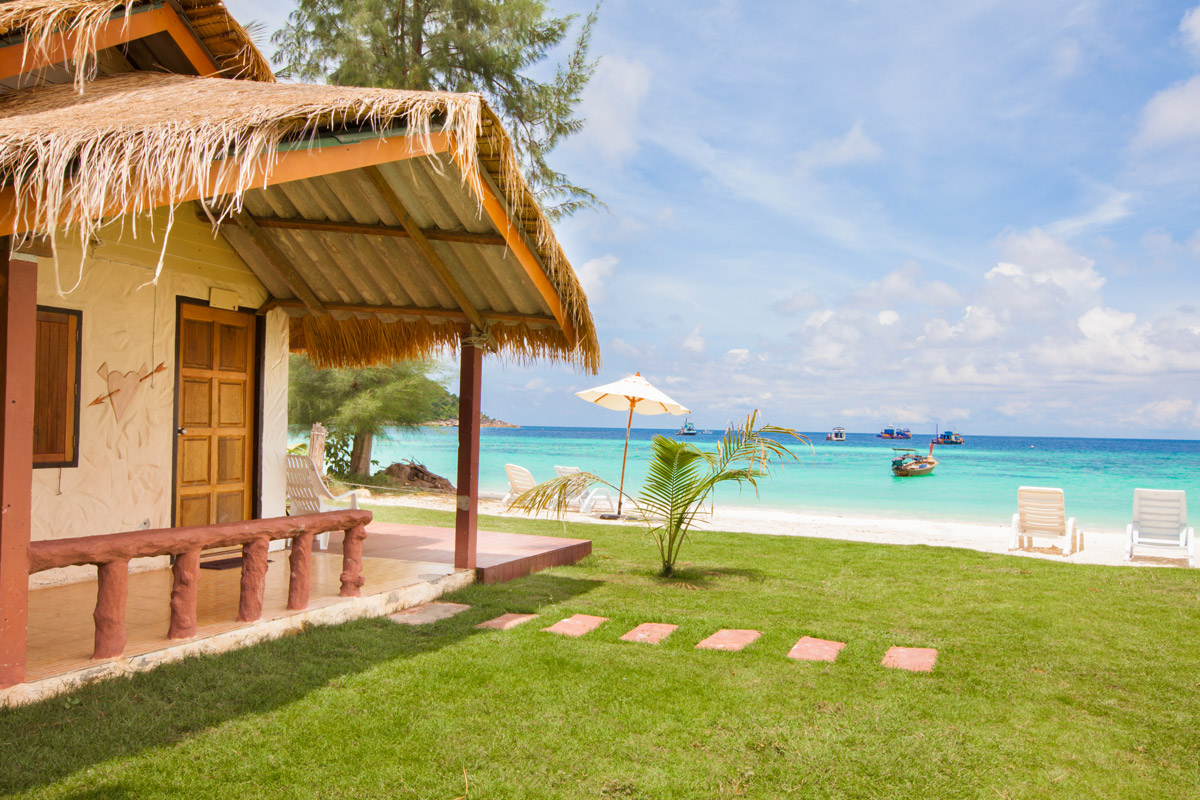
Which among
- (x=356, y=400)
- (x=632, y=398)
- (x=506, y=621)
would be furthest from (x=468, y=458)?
(x=356, y=400)

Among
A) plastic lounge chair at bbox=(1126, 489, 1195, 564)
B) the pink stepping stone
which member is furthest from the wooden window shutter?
plastic lounge chair at bbox=(1126, 489, 1195, 564)

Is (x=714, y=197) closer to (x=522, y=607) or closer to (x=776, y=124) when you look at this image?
(x=776, y=124)

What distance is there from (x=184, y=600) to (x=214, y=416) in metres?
2.78

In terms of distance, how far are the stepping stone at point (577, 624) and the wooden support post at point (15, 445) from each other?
2.61 meters

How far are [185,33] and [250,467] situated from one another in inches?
136

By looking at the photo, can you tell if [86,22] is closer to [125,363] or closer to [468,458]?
[125,363]

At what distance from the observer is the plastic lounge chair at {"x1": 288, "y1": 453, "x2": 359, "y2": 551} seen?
23.2ft

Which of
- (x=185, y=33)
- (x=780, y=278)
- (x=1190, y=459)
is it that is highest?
(x=780, y=278)

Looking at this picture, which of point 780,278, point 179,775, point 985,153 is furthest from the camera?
point 780,278

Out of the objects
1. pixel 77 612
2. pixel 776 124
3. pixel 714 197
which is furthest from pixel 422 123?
pixel 714 197

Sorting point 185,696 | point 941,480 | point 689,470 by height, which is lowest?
point 941,480

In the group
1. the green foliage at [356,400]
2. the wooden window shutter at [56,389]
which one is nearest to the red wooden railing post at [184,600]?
the wooden window shutter at [56,389]

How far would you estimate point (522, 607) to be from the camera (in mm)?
5156

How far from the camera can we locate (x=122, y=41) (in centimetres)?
512
